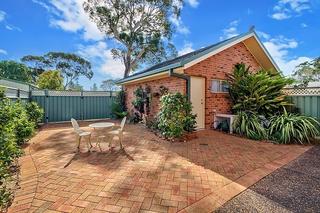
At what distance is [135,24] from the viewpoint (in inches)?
712

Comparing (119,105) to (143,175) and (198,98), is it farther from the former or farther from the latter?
(143,175)

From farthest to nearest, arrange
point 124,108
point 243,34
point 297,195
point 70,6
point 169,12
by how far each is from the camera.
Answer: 1. point 169,12
2. point 124,108
3. point 70,6
4. point 243,34
5. point 297,195

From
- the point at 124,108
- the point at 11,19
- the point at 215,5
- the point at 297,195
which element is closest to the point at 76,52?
the point at 11,19

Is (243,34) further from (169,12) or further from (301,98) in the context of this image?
(169,12)

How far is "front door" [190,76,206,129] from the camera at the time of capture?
7.93m

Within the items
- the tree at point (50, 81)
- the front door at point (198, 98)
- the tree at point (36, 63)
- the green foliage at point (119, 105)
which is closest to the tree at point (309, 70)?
the front door at point (198, 98)

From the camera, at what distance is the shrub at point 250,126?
6.92 metres

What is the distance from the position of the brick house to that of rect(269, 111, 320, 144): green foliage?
254cm

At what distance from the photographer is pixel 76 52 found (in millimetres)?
29266

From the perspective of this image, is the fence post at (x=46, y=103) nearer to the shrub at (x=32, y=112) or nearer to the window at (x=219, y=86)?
the shrub at (x=32, y=112)

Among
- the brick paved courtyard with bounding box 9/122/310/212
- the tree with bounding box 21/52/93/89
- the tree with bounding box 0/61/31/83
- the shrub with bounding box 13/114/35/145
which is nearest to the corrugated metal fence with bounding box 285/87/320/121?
the brick paved courtyard with bounding box 9/122/310/212

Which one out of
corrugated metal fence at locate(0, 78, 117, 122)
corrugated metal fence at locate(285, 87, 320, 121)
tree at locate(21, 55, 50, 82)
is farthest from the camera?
tree at locate(21, 55, 50, 82)

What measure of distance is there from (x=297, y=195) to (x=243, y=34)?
7521 mm

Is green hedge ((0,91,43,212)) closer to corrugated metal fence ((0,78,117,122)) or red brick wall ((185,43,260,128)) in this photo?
corrugated metal fence ((0,78,117,122))
